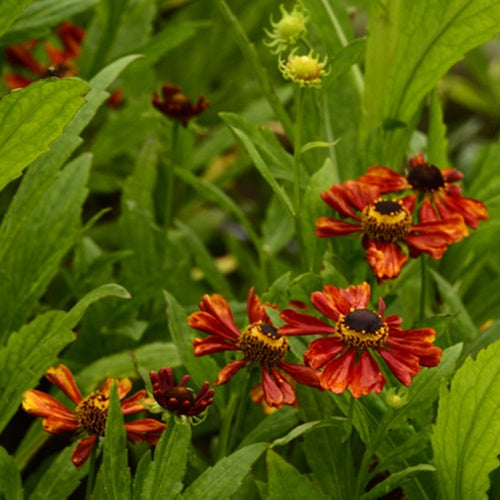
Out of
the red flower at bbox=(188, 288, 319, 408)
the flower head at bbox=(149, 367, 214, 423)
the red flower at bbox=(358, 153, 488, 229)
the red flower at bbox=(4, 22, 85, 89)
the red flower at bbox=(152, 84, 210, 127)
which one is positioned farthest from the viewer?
the red flower at bbox=(4, 22, 85, 89)

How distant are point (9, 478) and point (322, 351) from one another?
31 centimetres

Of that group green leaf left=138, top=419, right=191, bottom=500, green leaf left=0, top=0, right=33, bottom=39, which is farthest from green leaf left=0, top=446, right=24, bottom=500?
green leaf left=0, top=0, right=33, bottom=39

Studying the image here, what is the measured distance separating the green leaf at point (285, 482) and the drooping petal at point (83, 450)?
0.14 m

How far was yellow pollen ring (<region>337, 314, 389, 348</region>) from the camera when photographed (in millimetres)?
803

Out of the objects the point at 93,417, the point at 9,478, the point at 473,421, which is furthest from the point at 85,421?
the point at 473,421

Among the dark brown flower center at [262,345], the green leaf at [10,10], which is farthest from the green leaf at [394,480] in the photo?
the green leaf at [10,10]

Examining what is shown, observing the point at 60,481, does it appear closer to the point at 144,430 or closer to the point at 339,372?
the point at 144,430

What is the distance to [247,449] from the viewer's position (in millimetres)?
805

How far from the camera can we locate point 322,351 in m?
0.80

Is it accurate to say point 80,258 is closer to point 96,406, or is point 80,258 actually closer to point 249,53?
point 249,53

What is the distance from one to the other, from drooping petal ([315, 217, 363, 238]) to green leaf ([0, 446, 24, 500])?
343 mm

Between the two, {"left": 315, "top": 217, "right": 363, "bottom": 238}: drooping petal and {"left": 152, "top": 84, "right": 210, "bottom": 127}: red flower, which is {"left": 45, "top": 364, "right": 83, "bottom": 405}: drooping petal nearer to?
{"left": 315, "top": 217, "right": 363, "bottom": 238}: drooping petal

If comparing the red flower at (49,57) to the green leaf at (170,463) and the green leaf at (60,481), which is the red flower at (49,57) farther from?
the green leaf at (170,463)

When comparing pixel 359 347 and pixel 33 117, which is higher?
pixel 33 117
